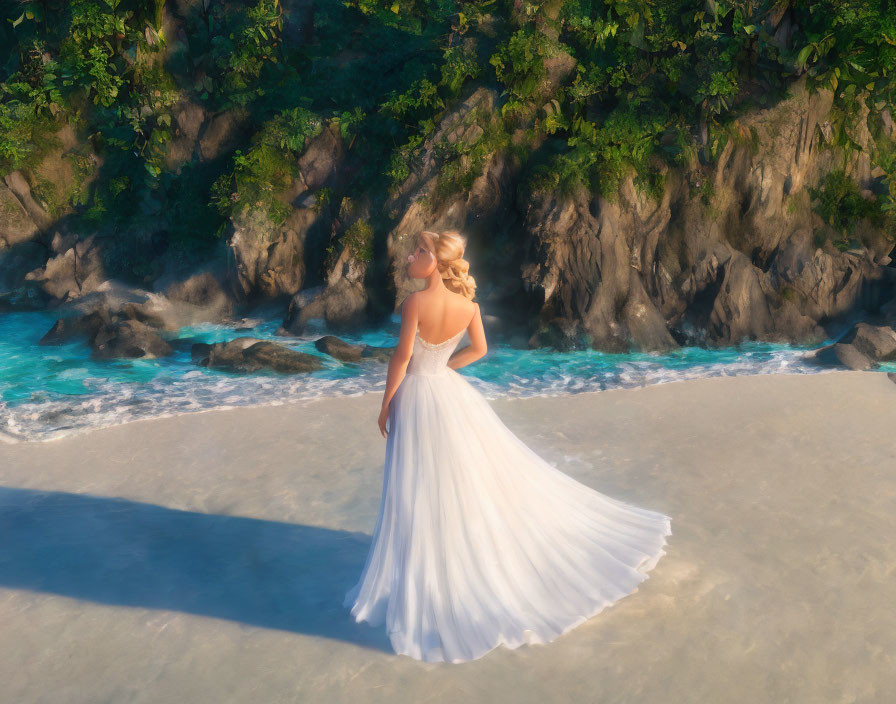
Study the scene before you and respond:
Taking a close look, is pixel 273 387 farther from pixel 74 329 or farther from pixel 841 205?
pixel 841 205

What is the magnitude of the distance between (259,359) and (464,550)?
8.17 meters

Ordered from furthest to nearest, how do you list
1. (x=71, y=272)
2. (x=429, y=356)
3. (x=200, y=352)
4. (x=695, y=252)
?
(x=71, y=272) < (x=695, y=252) < (x=200, y=352) < (x=429, y=356)

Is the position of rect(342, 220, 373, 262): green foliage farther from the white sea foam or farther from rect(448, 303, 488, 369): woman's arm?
rect(448, 303, 488, 369): woman's arm

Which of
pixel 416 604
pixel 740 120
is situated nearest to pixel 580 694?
pixel 416 604

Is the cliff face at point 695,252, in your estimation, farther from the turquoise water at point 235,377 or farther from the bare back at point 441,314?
the bare back at point 441,314

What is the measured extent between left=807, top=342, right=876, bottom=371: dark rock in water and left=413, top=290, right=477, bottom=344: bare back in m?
8.94

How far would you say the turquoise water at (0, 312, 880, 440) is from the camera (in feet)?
33.2

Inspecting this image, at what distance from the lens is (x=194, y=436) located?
865 centimetres

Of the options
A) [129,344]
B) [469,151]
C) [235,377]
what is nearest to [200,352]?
[129,344]

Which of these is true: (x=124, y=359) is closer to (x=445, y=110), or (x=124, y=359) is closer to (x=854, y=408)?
(x=445, y=110)

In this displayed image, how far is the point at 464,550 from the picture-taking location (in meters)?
4.52

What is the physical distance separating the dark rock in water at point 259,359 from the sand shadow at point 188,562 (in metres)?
5.18

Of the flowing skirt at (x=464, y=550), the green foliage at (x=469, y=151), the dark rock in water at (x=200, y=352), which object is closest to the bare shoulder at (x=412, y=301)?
the flowing skirt at (x=464, y=550)

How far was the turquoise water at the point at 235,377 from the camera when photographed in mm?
10133
